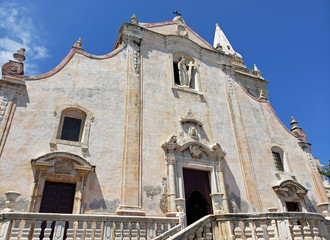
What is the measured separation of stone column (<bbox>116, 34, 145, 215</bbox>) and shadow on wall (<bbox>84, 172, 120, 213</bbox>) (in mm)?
293

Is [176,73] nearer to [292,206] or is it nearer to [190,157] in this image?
[190,157]

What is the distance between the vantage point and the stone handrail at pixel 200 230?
608 centimetres

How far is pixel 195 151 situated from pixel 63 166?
18.7 ft

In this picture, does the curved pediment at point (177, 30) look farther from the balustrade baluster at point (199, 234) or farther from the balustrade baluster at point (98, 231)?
the balustrade baluster at point (199, 234)

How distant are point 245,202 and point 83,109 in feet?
27.8

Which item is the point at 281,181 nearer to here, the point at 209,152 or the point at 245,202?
the point at 245,202

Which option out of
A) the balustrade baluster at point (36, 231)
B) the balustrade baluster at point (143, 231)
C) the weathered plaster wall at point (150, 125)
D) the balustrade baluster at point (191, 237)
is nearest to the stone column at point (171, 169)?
the weathered plaster wall at point (150, 125)

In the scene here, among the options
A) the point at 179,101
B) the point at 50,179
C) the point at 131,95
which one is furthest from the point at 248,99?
the point at 50,179

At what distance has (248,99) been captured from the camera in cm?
1603

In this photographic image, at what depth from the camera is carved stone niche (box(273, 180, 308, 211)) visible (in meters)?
12.9

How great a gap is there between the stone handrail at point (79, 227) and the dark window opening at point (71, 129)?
404 centimetres

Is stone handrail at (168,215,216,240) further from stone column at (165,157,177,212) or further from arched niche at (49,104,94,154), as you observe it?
arched niche at (49,104,94,154)

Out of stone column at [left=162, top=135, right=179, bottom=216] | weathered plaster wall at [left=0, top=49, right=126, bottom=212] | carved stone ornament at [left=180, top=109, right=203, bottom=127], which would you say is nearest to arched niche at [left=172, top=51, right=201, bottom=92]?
carved stone ornament at [left=180, top=109, right=203, bottom=127]

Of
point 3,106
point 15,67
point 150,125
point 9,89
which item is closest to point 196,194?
point 150,125
